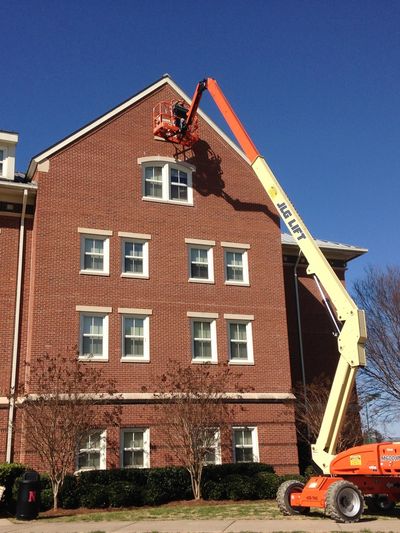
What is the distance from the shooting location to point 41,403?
58.9 ft

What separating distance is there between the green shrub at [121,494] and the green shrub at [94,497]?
0.16 m

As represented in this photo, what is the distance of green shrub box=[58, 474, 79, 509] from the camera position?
17000 millimetres

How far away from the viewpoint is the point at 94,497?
55.6 feet

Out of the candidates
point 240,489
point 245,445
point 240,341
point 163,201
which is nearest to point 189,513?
point 240,489

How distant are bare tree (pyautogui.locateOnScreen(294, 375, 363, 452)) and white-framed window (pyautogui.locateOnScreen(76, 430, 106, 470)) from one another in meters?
7.88

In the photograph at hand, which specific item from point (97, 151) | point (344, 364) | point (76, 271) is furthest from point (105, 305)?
point (344, 364)

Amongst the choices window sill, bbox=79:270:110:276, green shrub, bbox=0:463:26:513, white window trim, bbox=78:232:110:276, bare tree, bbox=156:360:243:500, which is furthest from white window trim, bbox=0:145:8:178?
green shrub, bbox=0:463:26:513

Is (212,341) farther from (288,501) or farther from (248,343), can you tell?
(288,501)

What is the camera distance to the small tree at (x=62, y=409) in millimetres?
17500

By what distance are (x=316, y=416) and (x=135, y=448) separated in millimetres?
7230

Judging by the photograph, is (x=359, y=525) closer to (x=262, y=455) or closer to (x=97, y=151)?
(x=262, y=455)

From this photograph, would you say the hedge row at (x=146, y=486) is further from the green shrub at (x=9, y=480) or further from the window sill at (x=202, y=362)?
the window sill at (x=202, y=362)

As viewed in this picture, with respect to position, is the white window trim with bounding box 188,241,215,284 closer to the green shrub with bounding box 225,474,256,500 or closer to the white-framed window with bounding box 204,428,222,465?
the white-framed window with bounding box 204,428,222,465

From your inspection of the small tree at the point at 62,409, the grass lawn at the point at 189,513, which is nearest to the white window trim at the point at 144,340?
the small tree at the point at 62,409
